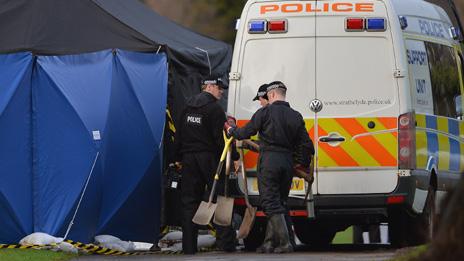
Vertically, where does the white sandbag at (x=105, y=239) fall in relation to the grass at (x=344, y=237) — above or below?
below

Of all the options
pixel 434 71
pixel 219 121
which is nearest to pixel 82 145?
pixel 219 121

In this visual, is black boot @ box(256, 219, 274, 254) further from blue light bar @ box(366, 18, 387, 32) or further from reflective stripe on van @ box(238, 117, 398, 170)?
blue light bar @ box(366, 18, 387, 32)

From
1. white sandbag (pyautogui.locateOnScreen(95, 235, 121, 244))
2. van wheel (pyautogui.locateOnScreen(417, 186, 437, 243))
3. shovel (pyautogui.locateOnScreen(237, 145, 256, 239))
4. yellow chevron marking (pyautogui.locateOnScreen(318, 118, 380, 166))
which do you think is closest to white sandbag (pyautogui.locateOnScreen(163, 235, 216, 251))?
white sandbag (pyautogui.locateOnScreen(95, 235, 121, 244))

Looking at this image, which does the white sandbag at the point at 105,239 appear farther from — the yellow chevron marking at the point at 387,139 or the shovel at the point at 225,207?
the yellow chevron marking at the point at 387,139

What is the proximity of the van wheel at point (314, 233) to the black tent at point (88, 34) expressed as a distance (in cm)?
215

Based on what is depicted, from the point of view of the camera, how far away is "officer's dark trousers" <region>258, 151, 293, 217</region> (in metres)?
14.5

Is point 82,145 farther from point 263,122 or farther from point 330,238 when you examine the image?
point 330,238

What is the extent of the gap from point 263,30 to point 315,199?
1856 millimetres

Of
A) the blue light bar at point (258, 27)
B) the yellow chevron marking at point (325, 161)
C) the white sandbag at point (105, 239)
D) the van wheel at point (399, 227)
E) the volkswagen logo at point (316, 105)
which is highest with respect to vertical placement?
the blue light bar at point (258, 27)

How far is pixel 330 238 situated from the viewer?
59.6 ft

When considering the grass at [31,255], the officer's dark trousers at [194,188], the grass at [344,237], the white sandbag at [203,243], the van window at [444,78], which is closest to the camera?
the grass at [31,255]

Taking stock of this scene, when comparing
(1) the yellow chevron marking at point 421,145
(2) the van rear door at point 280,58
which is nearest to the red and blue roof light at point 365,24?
(2) the van rear door at point 280,58

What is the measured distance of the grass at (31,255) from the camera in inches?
556

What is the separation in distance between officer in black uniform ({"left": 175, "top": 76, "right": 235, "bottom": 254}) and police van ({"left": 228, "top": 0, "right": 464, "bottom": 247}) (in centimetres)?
32
